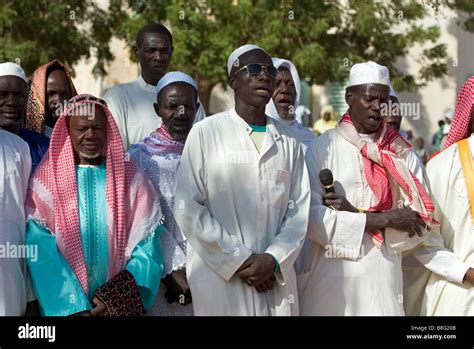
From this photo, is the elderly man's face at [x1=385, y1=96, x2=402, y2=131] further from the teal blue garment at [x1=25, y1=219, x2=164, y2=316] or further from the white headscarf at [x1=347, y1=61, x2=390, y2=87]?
the teal blue garment at [x1=25, y1=219, x2=164, y2=316]

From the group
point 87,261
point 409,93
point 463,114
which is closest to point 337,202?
point 463,114

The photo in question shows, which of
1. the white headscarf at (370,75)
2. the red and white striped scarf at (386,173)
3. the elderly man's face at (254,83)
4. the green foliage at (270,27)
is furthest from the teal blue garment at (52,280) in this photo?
the green foliage at (270,27)

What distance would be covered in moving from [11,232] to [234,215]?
130cm

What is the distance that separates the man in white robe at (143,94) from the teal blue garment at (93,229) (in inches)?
54.6

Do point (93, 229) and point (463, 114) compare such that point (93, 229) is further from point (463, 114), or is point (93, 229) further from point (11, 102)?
point (463, 114)

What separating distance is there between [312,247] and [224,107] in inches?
680

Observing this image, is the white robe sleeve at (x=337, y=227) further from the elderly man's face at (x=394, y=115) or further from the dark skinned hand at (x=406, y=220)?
the elderly man's face at (x=394, y=115)

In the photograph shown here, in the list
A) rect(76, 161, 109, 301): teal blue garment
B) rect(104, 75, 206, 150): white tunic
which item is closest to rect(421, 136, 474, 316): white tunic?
rect(104, 75, 206, 150): white tunic

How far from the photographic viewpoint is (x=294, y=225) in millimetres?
6035

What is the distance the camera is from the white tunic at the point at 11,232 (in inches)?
226

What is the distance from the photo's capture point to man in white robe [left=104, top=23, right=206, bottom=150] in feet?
24.0

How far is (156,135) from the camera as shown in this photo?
22.1 ft

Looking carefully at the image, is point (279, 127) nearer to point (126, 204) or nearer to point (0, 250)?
point (126, 204)

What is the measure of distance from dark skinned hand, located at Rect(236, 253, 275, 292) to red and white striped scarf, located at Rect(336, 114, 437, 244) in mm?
877
